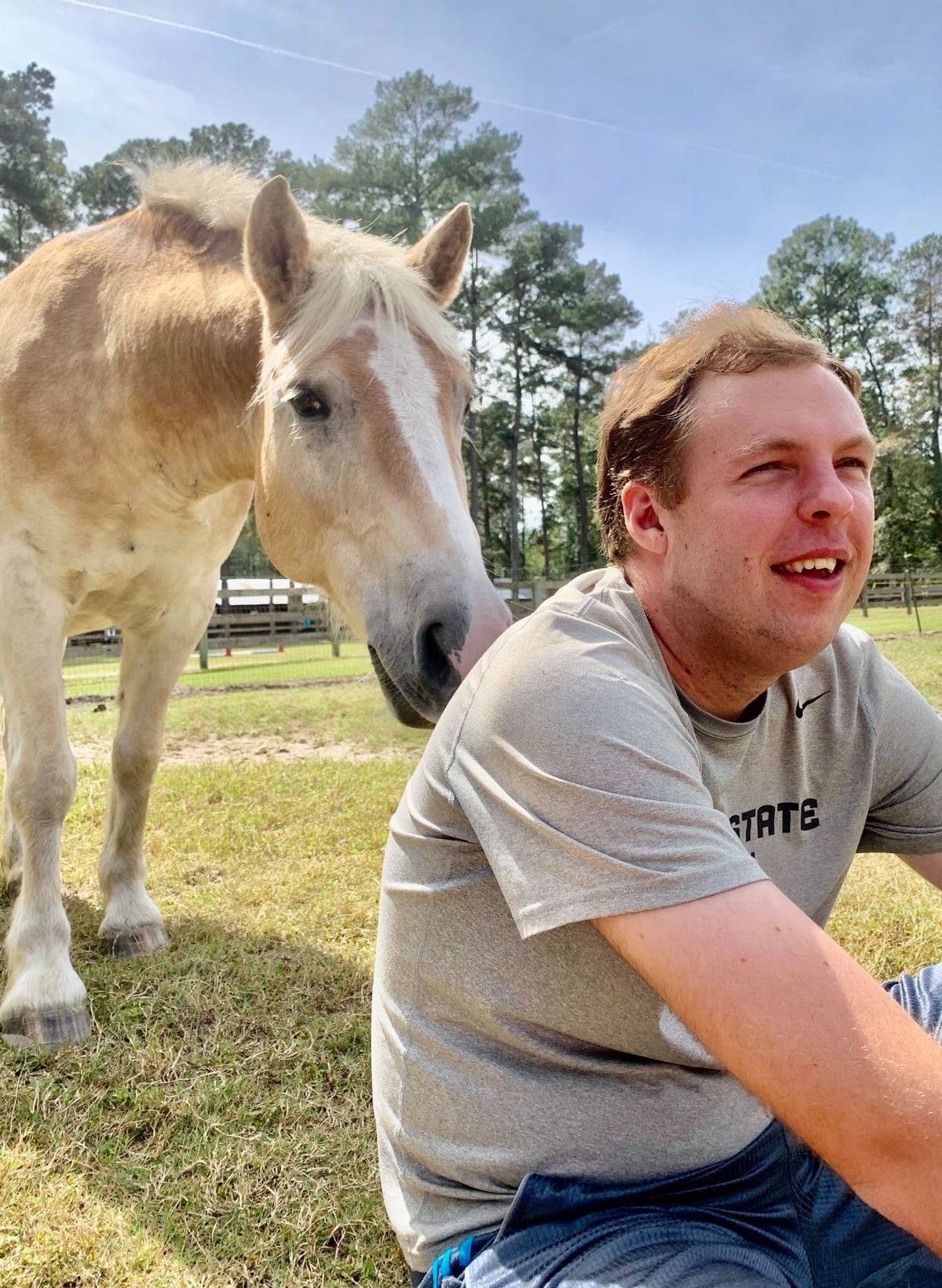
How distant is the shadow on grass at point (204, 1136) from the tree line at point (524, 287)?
1581 cm

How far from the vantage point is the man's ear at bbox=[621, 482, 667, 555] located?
1.43 meters

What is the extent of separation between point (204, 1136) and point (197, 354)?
239cm

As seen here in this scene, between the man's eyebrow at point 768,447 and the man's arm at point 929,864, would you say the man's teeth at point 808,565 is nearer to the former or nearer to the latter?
the man's eyebrow at point 768,447

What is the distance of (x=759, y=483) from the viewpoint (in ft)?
4.38

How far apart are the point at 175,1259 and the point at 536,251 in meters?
32.1

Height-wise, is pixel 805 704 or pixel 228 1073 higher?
pixel 805 704

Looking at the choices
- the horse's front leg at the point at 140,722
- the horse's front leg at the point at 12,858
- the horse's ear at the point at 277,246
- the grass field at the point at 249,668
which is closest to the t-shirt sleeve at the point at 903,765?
the horse's ear at the point at 277,246

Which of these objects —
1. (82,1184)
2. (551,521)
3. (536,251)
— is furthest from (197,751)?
(551,521)

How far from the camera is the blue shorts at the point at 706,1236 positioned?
1124 millimetres

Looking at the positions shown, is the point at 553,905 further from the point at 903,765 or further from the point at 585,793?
the point at 903,765

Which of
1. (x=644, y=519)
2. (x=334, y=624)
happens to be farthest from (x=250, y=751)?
(x=644, y=519)

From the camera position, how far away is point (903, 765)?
165 cm

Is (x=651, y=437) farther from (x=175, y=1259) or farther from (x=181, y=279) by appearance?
(x=181, y=279)

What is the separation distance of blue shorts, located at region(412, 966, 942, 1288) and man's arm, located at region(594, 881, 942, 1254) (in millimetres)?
280
